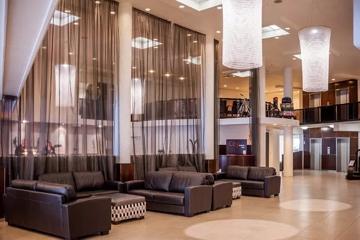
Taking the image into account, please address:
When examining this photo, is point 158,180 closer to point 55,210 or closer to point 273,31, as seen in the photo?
point 55,210

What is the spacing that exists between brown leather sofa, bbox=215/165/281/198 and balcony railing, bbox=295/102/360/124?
1194 centimetres

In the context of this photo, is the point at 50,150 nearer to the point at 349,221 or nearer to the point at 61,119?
the point at 61,119

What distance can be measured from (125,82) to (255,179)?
196 inches

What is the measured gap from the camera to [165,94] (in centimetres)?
1073

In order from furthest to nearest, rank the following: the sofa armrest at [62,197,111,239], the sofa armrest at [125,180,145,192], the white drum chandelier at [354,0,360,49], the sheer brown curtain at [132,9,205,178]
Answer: the sheer brown curtain at [132,9,205,178], the sofa armrest at [125,180,145,192], the sofa armrest at [62,197,111,239], the white drum chandelier at [354,0,360,49]

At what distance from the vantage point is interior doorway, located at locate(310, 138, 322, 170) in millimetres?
25203

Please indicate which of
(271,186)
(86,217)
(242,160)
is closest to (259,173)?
(271,186)

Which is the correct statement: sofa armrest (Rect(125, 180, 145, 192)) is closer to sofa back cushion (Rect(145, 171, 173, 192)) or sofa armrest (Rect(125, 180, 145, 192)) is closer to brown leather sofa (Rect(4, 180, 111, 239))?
sofa back cushion (Rect(145, 171, 173, 192))

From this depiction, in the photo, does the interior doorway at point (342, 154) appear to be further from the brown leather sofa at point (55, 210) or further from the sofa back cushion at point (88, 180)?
the brown leather sofa at point (55, 210)

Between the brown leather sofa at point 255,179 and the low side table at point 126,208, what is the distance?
14.1 feet

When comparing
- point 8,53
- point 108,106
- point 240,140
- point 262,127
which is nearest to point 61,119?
point 108,106

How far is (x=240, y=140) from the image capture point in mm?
17844

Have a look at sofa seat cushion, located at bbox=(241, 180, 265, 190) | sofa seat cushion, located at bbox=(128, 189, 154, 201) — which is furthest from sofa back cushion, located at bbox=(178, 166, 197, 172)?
sofa seat cushion, located at bbox=(128, 189, 154, 201)

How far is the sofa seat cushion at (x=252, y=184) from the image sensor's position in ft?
36.0
